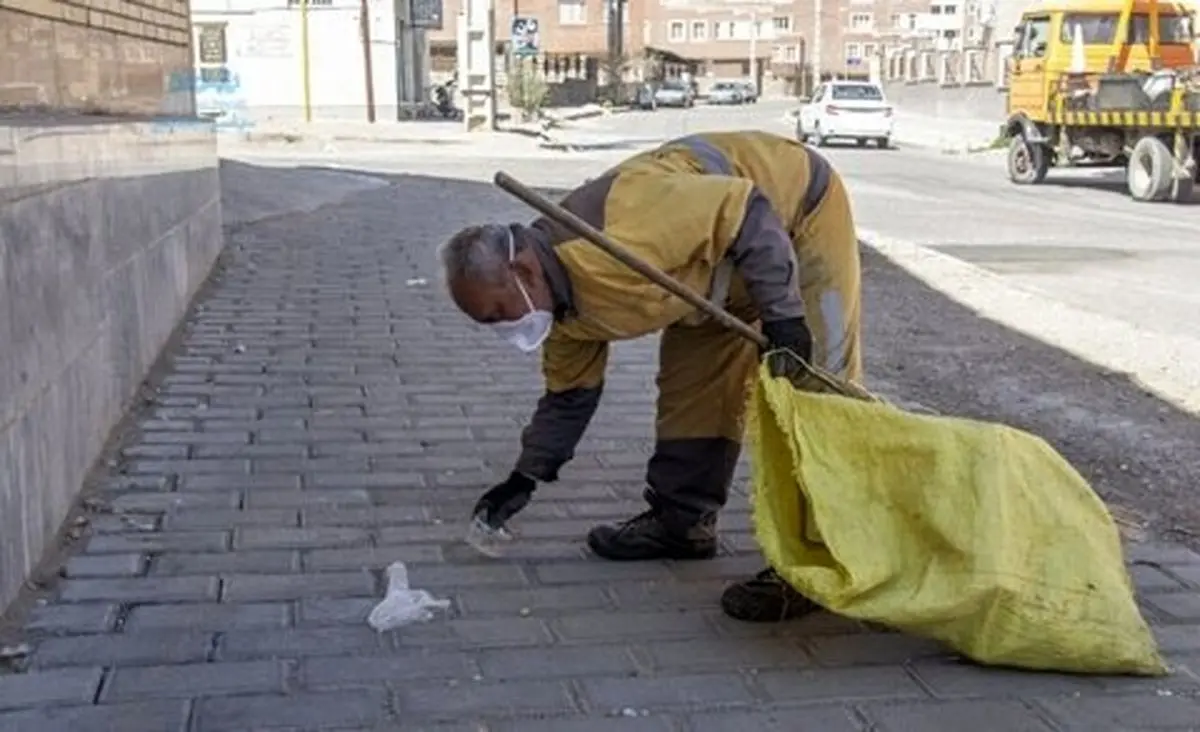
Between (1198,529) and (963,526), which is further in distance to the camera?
(1198,529)

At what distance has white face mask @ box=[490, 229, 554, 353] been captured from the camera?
388cm

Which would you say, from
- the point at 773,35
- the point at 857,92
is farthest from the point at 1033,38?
the point at 773,35

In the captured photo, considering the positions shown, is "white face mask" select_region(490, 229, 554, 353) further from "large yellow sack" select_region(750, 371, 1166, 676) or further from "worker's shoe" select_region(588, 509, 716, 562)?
"worker's shoe" select_region(588, 509, 716, 562)

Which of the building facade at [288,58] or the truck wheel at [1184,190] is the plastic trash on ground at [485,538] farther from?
the building facade at [288,58]

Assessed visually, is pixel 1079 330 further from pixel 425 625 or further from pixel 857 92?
pixel 857 92

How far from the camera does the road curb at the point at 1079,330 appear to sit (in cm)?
785

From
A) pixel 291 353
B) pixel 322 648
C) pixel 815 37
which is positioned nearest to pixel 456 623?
pixel 322 648

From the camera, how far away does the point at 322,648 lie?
394cm

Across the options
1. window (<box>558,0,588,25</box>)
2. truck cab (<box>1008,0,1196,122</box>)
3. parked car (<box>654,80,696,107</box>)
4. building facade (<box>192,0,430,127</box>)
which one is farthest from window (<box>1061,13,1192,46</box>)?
window (<box>558,0,588,25</box>)

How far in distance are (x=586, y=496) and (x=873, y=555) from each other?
6.02 feet

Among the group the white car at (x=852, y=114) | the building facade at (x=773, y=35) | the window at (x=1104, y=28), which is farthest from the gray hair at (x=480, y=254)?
the building facade at (x=773, y=35)

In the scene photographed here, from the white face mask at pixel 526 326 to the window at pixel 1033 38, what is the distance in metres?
22.0

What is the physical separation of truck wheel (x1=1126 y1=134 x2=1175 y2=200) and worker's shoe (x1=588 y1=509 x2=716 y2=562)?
1817 cm

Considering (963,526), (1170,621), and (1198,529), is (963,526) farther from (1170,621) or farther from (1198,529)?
(1198,529)
